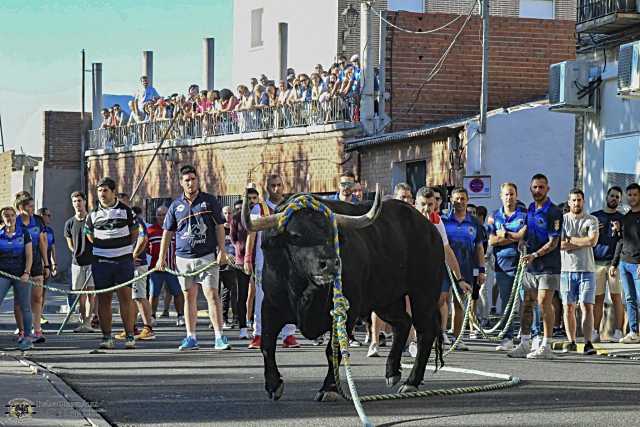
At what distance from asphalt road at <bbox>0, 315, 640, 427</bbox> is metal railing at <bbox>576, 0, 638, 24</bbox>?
332 inches

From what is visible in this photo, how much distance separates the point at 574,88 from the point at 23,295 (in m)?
11.2

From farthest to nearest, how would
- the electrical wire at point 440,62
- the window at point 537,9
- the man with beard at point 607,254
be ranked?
the window at point 537,9
the electrical wire at point 440,62
the man with beard at point 607,254

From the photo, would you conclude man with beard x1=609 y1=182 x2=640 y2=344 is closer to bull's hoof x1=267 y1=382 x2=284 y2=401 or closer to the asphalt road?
the asphalt road

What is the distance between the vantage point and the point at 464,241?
18031 mm

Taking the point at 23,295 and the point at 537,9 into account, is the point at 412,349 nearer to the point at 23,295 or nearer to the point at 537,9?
the point at 23,295

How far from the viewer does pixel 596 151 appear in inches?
989

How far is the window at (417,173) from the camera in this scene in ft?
106

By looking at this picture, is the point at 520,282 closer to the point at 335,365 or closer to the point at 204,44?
the point at 335,365

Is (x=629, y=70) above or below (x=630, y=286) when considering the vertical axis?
above

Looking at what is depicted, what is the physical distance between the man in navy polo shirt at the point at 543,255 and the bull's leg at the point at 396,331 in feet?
12.4

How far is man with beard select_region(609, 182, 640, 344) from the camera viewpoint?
17938 mm

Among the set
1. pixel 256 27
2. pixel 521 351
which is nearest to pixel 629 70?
pixel 521 351

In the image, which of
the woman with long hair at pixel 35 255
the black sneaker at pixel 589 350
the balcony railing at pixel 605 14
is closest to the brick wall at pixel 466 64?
the balcony railing at pixel 605 14

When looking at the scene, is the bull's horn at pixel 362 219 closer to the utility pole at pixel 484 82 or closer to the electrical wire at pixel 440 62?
the utility pole at pixel 484 82
